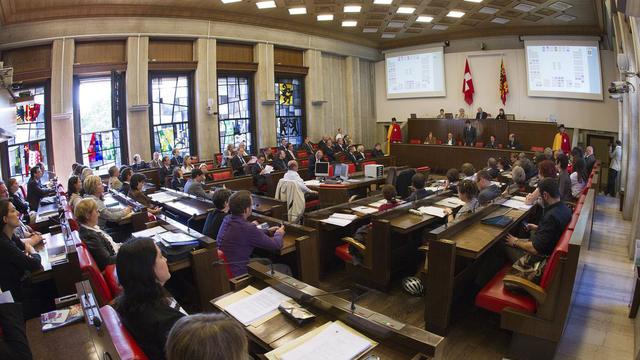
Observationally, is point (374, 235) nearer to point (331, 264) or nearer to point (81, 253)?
point (331, 264)

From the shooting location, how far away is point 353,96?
15.4m

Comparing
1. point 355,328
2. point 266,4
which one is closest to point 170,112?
point 266,4

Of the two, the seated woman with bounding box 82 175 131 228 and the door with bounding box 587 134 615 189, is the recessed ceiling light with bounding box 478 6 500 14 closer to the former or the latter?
the door with bounding box 587 134 615 189

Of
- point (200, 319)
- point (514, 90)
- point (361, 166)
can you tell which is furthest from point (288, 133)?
point (200, 319)

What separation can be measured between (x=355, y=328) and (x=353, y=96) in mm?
14020

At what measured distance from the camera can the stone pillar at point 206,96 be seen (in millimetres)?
10930

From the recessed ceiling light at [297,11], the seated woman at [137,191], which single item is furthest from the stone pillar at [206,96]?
the seated woman at [137,191]

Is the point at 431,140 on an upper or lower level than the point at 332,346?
upper

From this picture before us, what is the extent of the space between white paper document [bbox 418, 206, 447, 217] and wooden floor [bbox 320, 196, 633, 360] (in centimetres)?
93

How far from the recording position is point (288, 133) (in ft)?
45.2

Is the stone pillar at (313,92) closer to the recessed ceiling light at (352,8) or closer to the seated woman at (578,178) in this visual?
the recessed ceiling light at (352,8)

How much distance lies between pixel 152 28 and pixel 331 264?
8131mm

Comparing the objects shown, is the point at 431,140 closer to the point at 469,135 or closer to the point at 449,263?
the point at 469,135

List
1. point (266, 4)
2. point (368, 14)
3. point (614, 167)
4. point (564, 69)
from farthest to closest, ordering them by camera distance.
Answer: point (564, 69) < point (368, 14) < point (266, 4) < point (614, 167)
